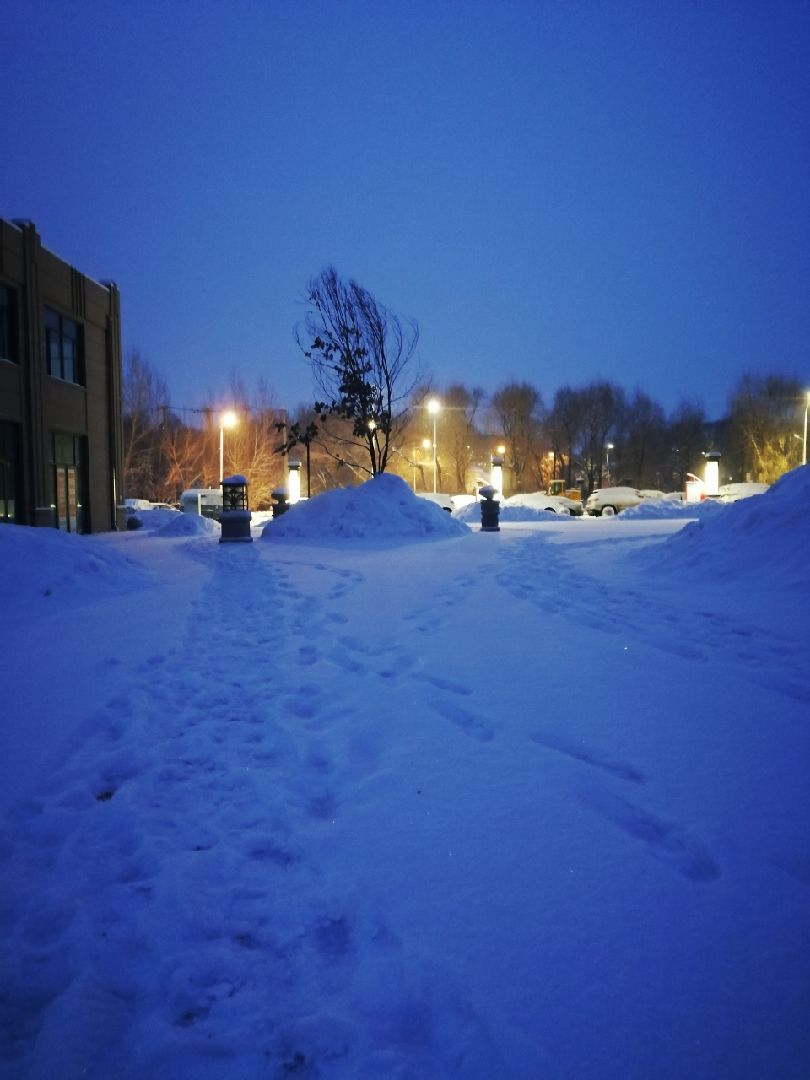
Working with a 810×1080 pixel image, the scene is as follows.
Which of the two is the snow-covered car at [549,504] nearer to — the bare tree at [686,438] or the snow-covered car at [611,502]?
the snow-covered car at [611,502]

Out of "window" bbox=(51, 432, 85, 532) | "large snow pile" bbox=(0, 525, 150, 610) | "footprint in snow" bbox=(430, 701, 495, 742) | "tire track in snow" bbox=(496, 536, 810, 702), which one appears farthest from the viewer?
"window" bbox=(51, 432, 85, 532)

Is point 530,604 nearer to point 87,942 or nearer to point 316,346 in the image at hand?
point 87,942

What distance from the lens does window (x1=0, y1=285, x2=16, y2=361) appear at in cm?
2117

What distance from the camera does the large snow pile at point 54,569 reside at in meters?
8.37

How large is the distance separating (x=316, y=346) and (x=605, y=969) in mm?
23552

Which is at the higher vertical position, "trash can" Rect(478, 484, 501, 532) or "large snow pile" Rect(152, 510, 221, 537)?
"trash can" Rect(478, 484, 501, 532)

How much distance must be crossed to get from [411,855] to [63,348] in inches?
1072

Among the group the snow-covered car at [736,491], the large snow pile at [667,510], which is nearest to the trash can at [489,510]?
the large snow pile at [667,510]

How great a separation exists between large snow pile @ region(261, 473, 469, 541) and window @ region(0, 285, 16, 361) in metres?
10.9

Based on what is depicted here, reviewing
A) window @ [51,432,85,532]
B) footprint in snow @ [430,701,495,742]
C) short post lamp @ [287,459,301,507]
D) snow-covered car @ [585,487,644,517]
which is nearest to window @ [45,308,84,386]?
window @ [51,432,85,532]

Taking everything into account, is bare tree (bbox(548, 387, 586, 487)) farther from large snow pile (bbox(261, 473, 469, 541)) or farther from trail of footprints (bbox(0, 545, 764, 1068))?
trail of footprints (bbox(0, 545, 764, 1068))

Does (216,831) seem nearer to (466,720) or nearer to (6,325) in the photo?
(466,720)

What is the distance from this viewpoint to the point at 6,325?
2136cm

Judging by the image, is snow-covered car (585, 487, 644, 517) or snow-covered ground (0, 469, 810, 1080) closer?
snow-covered ground (0, 469, 810, 1080)
